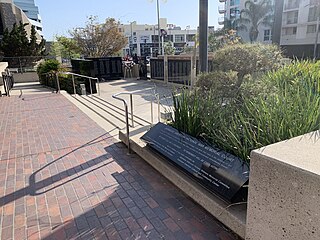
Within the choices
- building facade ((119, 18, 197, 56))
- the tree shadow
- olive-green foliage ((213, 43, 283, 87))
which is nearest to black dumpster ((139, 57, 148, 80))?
olive-green foliage ((213, 43, 283, 87))

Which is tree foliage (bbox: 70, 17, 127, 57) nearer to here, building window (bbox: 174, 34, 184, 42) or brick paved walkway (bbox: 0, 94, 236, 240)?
brick paved walkway (bbox: 0, 94, 236, 240)

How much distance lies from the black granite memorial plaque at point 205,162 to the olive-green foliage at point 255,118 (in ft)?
0.41

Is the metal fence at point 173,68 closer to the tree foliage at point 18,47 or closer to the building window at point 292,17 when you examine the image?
the tree foliage at point 18,47

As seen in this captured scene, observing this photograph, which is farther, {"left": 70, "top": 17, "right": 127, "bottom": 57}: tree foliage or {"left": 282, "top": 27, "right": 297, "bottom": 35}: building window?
Result: {"left": 282, "top": 27, "right": 297, "bottom": 35}: building window

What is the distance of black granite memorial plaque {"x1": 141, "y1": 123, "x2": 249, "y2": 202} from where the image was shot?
2.24 meters

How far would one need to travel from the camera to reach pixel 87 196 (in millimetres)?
2850

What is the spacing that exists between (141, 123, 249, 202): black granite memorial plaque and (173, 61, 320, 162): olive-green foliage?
13cm

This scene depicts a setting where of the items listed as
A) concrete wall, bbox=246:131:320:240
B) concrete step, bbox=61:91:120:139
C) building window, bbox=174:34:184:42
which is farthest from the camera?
building window, bbox=174:34:184:42

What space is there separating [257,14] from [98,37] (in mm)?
25213

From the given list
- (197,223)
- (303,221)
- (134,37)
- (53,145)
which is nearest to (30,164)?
(53,145)

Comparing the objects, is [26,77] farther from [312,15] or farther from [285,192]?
[312,15]

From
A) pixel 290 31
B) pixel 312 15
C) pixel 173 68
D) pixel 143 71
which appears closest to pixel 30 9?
pixel 290 31

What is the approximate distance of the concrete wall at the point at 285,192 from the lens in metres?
1.55

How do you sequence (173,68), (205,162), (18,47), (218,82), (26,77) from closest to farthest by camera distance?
(205,162) < (218,82) < (173,68) < (26,77) < (18,47)
